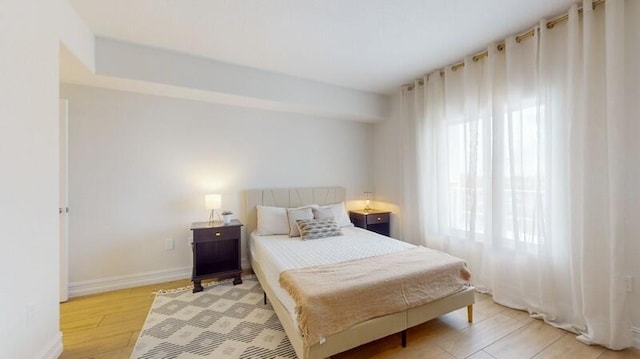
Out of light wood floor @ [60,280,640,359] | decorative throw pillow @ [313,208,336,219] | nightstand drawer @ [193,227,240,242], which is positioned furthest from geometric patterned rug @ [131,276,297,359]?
decorative throw pillow @ [313,208,336,219]

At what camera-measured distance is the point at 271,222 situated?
11.7ft

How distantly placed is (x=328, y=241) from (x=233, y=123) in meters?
2.17

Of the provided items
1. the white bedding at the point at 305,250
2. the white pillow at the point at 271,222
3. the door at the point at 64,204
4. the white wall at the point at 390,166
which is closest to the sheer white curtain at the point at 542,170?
the white wall at the point at 390,166

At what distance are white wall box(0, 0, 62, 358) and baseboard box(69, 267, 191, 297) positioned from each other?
1.27 m

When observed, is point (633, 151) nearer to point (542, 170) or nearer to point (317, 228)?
point (542, 170)

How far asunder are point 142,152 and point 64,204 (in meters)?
Answer: 0.95

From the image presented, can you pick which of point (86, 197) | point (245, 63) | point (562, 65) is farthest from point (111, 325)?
point (562, 65)

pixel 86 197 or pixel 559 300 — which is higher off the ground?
pixel 86 197

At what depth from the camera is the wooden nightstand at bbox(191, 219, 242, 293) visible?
3.10m

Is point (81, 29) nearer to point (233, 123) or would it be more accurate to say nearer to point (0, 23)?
point (0, 23)

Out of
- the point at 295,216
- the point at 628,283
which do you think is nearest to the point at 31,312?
the point at 295,216

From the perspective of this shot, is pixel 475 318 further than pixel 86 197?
No

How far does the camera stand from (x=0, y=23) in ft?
4.84

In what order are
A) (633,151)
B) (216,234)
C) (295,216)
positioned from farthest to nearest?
(295,216) < (216,234) < (633,151)
